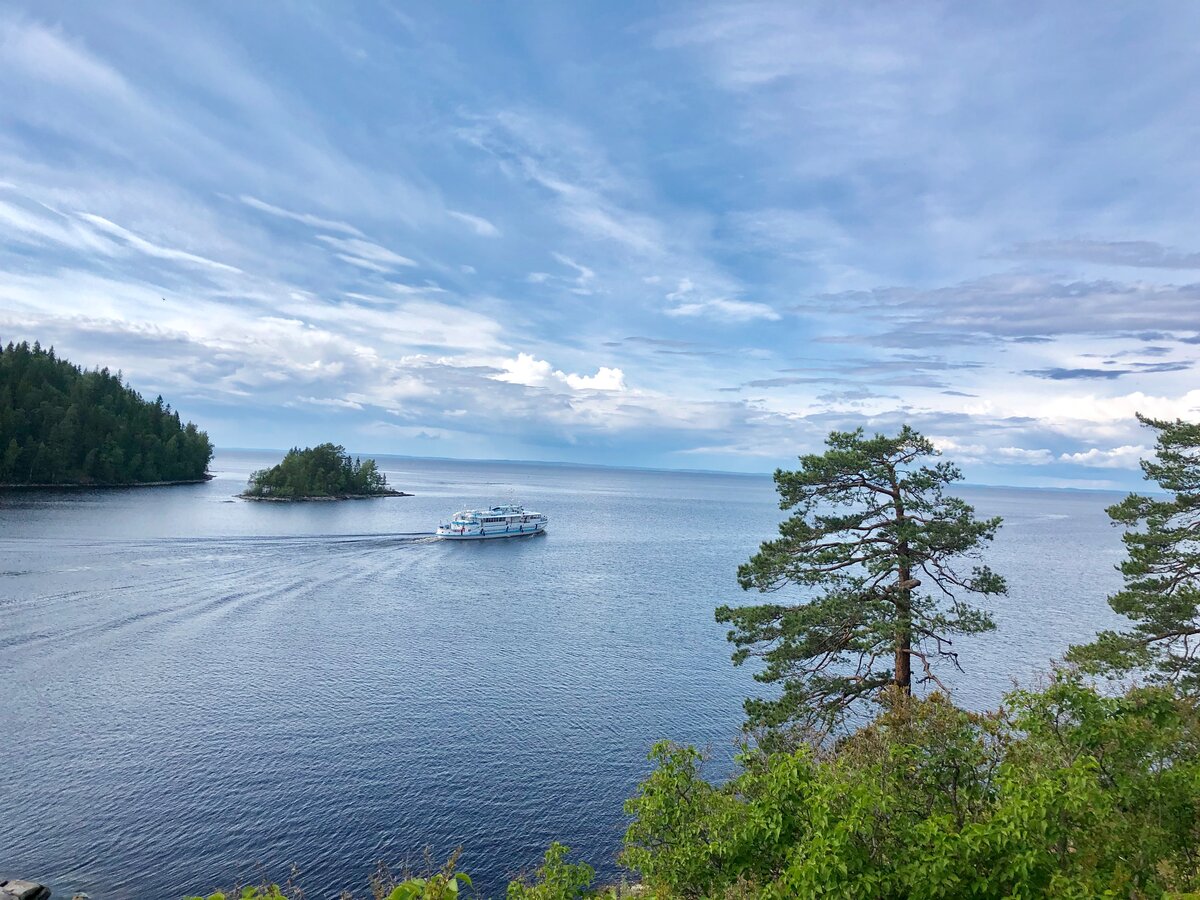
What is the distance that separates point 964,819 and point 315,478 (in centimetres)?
18244

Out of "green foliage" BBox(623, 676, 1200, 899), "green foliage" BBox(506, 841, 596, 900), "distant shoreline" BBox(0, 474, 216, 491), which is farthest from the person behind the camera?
"distant shoreline" BBox(0, 474, 216, 491)

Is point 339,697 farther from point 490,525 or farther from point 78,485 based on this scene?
point 78,485

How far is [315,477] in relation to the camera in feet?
571

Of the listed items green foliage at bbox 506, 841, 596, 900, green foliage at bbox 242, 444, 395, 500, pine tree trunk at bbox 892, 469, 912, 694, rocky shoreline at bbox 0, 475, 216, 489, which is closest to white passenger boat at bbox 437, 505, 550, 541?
green foliage at bbox 242, 444, 395, 500

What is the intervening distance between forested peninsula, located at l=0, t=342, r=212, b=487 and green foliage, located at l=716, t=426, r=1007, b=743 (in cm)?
17435

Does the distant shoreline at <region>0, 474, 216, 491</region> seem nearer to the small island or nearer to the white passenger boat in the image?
the small island

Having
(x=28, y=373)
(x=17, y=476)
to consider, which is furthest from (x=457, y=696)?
(x=28, y=373)

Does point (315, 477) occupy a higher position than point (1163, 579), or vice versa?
point (315, 477)

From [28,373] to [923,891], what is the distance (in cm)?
20486

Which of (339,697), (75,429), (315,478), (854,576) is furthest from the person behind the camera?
(315,478)

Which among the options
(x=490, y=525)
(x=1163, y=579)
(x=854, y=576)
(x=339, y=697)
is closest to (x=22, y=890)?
→ (x=339, y=697)

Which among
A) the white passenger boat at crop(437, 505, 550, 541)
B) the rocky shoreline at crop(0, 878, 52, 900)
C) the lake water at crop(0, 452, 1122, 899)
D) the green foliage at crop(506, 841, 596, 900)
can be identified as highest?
the white passenger boat at crop(437, 505, 550, 541)

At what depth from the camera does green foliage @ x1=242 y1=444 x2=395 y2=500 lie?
167 metres

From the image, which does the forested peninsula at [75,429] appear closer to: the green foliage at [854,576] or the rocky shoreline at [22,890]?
the rocky shoreline at [22,890]
